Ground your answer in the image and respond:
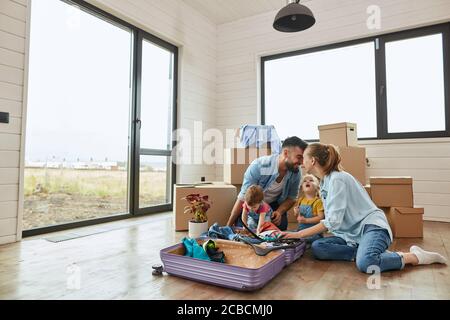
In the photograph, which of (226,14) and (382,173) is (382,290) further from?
(226,14)

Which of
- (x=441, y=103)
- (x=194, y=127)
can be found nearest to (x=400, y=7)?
(x=441, y=103)

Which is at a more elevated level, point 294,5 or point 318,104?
point 294,5

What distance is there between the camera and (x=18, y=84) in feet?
7.77

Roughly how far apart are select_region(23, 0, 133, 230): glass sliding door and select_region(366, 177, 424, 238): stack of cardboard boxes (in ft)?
8.46

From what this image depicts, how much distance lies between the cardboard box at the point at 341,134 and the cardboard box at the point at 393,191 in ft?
1.76

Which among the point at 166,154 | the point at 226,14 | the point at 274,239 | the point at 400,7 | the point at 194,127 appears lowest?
the point at 274,239

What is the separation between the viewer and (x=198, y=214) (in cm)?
255

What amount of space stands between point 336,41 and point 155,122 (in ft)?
8.26

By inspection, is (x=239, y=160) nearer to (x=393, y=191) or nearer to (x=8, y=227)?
(x=393, y=191)

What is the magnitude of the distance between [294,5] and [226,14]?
7.23 feet

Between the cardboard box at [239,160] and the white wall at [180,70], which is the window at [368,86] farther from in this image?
the cardboard box at [239,160]

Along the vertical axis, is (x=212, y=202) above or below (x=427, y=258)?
above

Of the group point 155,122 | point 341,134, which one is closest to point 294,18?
point 341,134
